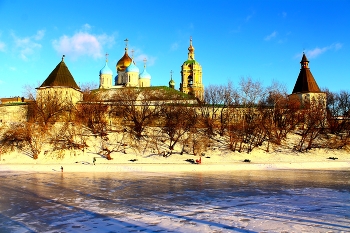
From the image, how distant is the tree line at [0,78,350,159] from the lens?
25.1 meters

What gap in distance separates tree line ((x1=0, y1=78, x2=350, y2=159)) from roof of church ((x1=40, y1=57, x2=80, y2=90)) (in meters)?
1.48

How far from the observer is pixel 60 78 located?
31.6 metres

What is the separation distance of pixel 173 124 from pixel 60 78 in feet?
41.0

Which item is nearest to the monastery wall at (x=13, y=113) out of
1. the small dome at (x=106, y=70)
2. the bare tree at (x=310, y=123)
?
the small dome at (x=106, y=70)

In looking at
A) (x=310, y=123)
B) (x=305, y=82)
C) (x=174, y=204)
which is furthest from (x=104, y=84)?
(x=174, y=204)

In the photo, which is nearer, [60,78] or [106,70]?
[60,78]

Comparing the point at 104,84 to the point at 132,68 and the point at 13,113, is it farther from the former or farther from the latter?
the point at 13,113

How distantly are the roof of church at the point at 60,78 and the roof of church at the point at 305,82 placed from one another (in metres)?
24.4

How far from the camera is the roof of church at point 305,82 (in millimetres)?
35500

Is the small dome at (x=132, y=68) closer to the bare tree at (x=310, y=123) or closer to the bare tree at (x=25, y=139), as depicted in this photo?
the bare tree at (x=25, y=139)

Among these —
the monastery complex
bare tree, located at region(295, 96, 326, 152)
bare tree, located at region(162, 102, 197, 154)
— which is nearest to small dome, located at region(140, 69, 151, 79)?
the monastery complex

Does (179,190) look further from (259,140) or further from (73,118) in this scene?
(73,118)

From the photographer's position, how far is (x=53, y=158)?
22469 mm

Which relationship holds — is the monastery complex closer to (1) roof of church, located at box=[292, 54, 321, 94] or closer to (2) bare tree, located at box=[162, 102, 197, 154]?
(1) roof of church, located at box=[292, 54, 321, 94]
